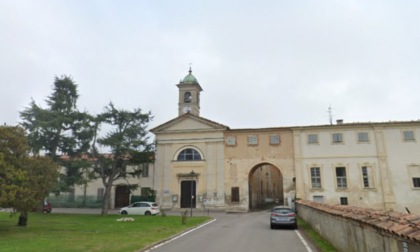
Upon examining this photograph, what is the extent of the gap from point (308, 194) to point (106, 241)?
27767 millimetres

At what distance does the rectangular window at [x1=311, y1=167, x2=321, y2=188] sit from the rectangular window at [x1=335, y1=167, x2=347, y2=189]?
1.94 metres

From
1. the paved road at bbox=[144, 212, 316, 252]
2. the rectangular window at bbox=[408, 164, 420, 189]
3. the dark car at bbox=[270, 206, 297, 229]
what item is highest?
the rectangular window at bbox=[408, 164, 420, 189]

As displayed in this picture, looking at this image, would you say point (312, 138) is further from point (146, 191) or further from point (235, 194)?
point (146, 191)

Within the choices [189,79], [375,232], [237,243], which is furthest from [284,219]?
[189,79]

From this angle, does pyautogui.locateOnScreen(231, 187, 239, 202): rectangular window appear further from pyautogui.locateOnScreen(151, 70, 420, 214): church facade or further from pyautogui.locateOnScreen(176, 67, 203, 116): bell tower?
pyautogui.locateOnScreen(176, 67, 203, 116): bell tower

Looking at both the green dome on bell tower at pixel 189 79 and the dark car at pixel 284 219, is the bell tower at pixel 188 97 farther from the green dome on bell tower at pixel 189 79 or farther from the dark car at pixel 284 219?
the dark car at pixel 284 219

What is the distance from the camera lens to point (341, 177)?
1454 inches

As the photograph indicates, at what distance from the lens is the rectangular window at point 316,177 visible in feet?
122

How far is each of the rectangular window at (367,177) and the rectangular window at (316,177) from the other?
4742 mm

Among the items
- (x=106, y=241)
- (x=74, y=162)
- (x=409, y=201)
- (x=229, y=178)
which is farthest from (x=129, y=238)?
(x=409, y=201)

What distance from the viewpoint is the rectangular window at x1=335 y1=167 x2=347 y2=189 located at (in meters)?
36.7

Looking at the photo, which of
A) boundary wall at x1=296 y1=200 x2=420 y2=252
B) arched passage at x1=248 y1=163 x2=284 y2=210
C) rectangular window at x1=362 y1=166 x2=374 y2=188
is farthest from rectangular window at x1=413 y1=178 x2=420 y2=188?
boundary wall at x1=296 y1=200 x2=420 y2=252

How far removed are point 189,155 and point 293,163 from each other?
1266 centimetres

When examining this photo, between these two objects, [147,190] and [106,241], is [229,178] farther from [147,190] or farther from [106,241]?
[106,241]
